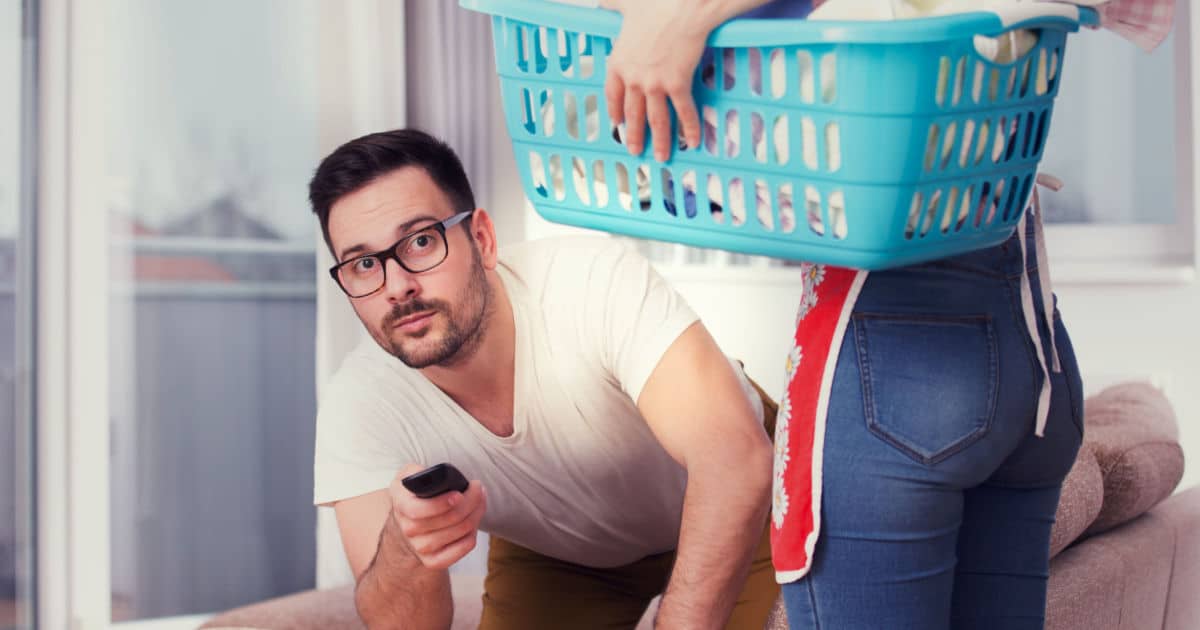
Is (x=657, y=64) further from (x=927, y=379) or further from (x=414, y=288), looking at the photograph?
(x=414, y=288)

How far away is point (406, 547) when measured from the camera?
1.42 metres

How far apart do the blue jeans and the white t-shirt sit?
66 cm

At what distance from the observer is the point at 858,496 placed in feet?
2.58

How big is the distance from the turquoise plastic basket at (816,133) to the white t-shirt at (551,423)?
63 cm

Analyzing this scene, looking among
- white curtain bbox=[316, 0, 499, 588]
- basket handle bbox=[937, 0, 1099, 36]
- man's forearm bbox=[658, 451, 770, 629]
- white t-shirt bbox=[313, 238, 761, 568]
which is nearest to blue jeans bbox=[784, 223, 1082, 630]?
basket handle bbox=[937, 0, 1099, 36]

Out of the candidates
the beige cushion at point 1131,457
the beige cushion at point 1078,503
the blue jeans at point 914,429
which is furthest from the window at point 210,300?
the blue jeans at point 914,429

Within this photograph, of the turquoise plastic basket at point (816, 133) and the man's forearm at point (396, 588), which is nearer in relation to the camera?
the turquoise plastic basket at point (816, 133)

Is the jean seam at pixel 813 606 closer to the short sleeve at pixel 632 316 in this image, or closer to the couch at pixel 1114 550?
the couch at pixel 1114 550

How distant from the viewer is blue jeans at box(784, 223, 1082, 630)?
2.56ft

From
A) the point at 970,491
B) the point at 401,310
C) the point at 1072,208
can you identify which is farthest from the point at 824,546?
the point at 1072,208

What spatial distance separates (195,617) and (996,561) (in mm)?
2607

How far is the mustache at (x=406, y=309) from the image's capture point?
1579 mm

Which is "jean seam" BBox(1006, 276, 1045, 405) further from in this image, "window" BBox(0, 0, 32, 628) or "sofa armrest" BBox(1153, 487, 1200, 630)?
"window" BBox(0, 0, 32, 628)

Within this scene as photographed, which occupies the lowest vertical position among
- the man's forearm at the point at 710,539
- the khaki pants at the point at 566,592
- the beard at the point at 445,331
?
the khaki pants at the point at 566,592
